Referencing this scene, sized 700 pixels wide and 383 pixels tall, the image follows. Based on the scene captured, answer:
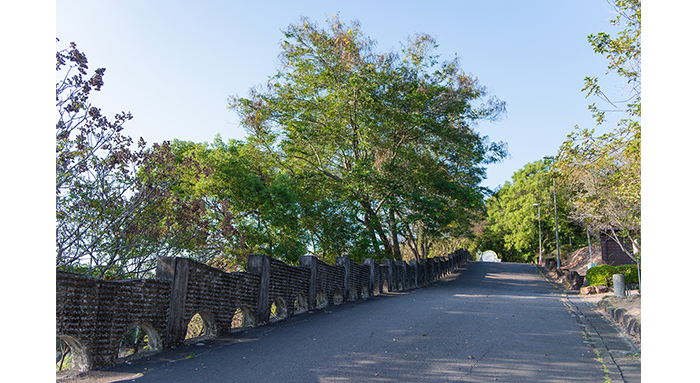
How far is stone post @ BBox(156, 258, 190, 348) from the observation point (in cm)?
613

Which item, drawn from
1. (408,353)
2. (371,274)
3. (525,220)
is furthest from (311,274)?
(525,220)

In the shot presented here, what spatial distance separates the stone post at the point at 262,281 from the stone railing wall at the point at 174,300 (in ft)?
0.05

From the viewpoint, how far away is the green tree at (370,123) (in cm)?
1936

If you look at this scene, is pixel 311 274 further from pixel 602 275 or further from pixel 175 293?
pixel 602 275

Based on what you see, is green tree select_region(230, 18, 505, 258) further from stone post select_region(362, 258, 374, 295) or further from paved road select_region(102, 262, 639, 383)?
paved road select_region(102, 262, 639, 383)

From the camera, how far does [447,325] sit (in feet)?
27.2

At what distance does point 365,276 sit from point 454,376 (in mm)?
9707

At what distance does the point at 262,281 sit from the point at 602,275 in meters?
17.3

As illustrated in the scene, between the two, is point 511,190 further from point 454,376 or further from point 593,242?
point 454,376

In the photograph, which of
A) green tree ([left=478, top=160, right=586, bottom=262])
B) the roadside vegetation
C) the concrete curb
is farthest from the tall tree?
green tree ([left=478, top=160, right=586, bottom=262])

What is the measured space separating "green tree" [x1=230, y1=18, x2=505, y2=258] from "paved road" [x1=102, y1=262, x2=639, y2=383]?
1074 cm

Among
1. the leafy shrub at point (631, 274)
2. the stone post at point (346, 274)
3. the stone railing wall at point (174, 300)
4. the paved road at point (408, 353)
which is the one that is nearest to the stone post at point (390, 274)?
the stone post at point (346, 274)

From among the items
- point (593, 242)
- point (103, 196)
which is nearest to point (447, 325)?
point (103, 196)

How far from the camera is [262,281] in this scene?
8531 millimetres
